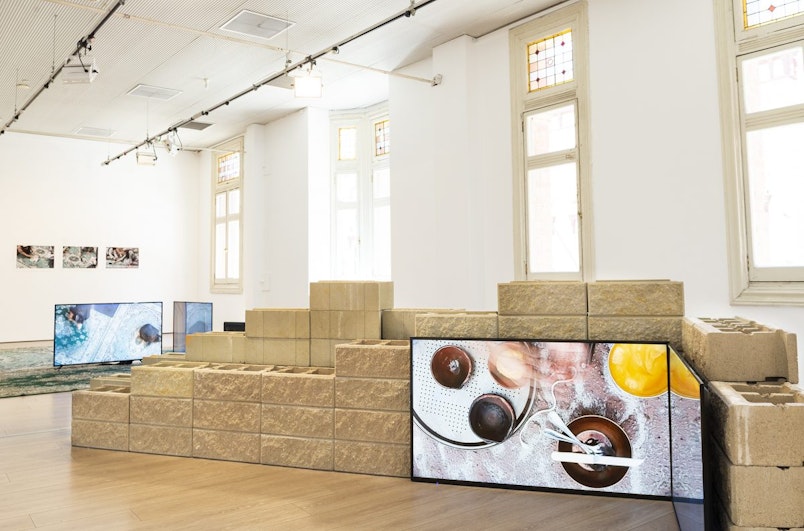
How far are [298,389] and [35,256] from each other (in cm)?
1109

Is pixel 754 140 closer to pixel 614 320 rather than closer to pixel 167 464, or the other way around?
pixel 614 320

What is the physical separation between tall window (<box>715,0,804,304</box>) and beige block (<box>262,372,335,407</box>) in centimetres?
379

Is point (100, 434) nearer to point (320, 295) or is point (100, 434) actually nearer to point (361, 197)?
point (320, 295)

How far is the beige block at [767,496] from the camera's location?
1843mm

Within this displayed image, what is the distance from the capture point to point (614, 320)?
11.0 feet

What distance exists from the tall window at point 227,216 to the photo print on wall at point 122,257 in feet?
5.84

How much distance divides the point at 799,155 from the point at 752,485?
427cm

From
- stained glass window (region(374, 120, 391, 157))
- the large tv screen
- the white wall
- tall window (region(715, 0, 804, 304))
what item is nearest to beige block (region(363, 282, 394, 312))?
the large tv screen

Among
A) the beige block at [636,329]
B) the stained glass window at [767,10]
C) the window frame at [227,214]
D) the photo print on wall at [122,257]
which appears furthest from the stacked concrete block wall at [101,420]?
the photo print on wall at [122,257]

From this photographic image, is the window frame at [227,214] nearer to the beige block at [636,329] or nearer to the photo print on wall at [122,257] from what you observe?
the photo print on wall at [122,257]

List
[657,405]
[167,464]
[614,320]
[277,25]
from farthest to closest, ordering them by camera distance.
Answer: [277,25]
[167,464]
[614,320]
[657,405]

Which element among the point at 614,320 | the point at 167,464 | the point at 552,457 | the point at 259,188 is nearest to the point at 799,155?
the point at 614,320

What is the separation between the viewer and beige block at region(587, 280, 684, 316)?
327cm

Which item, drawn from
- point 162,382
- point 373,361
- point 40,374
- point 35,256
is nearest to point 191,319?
point 40,374
